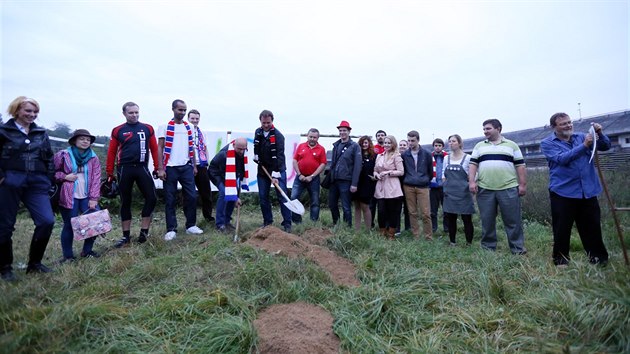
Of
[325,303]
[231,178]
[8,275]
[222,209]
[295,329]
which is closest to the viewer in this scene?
[295,329]

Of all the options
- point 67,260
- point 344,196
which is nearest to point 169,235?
point 67,260

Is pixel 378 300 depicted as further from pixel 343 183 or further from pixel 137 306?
pixel 343 183

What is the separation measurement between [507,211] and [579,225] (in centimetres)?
86

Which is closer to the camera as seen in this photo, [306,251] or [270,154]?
[306,251]

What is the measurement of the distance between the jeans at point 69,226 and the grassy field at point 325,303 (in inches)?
19.2

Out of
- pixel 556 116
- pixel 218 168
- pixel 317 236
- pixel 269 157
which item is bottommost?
pixel 317 236

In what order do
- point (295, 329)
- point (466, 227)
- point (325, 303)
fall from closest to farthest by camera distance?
point (295, 329), point (325, 303), point (466, 227)

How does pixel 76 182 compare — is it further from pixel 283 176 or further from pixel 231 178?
pixel 283 176

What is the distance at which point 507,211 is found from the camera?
15.6 feet

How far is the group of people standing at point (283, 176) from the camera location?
12.3 ft

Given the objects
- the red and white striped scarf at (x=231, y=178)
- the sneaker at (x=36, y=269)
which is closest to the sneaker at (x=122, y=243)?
the sneaker at (x=36, y=269)

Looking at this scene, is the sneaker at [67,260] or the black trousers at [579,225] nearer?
the black trousers at [579,225]

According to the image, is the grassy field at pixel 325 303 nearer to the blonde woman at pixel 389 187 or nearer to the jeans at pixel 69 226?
the jeans at pixel 69 226

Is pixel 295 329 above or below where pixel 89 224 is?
below
